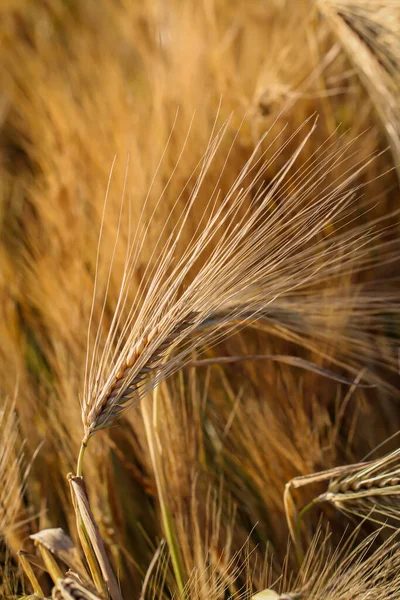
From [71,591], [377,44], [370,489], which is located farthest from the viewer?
[377,44]

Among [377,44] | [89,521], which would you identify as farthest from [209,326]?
[377,44]

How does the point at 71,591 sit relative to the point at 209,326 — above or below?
below

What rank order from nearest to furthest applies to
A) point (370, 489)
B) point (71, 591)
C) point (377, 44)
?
point (71, 591) < point (370, 489) < point (377, 44)

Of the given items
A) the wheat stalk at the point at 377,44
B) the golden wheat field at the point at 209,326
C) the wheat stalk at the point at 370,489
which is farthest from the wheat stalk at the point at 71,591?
the wheat stalk at the point at 377,44

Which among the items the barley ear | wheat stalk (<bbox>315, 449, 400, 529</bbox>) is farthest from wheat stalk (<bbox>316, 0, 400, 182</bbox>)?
the barley ear

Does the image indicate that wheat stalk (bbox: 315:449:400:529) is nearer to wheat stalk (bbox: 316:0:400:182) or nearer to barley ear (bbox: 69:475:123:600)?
barley ear (bbox: 69:475:123:600)

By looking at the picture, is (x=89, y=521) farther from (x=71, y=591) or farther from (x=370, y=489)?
(x=370, y=489)

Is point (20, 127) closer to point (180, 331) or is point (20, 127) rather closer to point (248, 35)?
point (248, 35)

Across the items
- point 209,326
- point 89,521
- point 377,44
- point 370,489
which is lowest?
point 370,489
